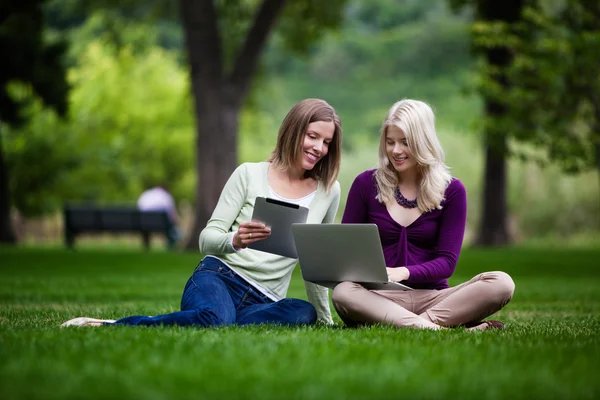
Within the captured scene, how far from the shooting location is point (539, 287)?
41.0ft

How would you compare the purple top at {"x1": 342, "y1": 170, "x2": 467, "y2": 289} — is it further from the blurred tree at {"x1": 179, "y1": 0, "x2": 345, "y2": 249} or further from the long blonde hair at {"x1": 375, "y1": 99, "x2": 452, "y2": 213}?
the blurred tree at {"x1": 179, "y1": 0, "x2": 345, "y2": 249}

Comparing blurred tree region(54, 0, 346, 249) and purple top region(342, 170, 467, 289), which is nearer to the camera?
purple top region(342, 170, 467, 289)

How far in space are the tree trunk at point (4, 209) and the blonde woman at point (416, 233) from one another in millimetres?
16802

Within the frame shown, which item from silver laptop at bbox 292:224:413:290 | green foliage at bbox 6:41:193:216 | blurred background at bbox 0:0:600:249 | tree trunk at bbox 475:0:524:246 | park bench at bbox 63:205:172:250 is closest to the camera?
silver laptop at bbox 292:224:413:290

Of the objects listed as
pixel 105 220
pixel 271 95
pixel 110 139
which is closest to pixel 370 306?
pixel 105 220

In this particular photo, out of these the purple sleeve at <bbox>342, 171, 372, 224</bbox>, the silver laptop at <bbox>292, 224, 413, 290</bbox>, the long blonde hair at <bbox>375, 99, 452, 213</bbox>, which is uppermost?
the long blonde hair at <bbox>375, 99, 452, 213</bbox>

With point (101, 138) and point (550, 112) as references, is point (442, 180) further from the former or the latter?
point (101, 138)

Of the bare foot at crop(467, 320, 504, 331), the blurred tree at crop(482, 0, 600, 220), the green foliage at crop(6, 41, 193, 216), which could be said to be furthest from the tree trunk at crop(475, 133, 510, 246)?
the bare foot at crop(467, 320, 504, 331)

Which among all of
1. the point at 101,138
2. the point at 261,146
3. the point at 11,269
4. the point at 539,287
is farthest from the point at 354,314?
the point at 261,146

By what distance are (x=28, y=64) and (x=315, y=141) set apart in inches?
545

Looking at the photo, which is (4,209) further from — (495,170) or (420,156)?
(420,156)

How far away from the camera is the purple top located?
621cm

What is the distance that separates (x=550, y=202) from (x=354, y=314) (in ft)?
80.8

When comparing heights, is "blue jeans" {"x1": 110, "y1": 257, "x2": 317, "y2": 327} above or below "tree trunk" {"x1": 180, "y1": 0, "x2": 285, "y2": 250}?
below
